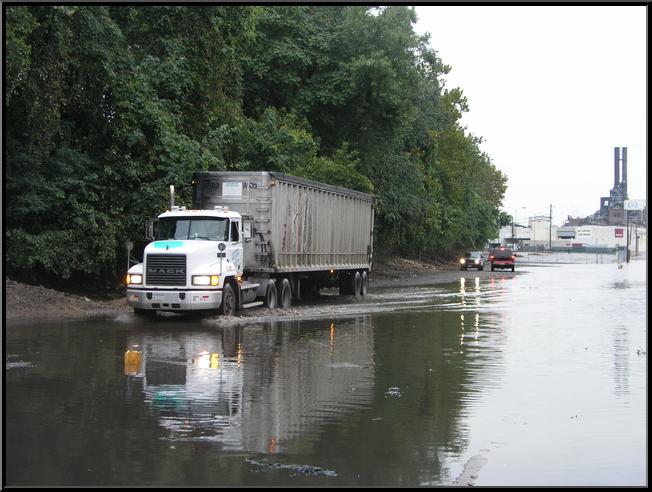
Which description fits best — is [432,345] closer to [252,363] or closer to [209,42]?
[252,363]

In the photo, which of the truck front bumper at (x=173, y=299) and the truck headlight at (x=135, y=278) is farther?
the truck headlight at (x=135, y=278)

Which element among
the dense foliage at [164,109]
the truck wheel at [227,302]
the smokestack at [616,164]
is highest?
the smokestack at [616,164]

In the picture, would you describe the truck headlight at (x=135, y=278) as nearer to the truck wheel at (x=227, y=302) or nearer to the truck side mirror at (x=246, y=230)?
the truck wheel at (x=227, y=302)

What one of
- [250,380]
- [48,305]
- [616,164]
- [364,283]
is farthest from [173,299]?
[616,164]

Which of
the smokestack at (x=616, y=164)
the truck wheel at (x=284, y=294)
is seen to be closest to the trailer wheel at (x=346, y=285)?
the truck wheel at (x=284, y=294)

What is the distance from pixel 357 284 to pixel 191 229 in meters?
13.3

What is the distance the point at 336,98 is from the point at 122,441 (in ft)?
121

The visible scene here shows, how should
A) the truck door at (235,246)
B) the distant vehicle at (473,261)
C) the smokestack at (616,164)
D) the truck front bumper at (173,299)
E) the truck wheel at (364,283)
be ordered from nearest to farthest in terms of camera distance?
the truck front bumper at (173,299)
the truck door at (235,246)
the truck wheel at (364,283)
the distant vehicle at (473,261)
the smokestack at (616,164)

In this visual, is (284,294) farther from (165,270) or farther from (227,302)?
(165,270)

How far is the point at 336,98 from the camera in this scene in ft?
147

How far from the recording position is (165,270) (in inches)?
864

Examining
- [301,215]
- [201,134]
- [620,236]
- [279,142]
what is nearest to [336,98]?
[279,142]

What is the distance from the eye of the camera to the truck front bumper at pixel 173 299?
71.5 feet

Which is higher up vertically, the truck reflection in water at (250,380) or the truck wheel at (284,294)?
the truck wheel at (284,294)
